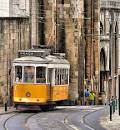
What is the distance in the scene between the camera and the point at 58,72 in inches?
1777

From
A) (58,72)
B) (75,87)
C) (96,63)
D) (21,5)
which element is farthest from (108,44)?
(58,72)

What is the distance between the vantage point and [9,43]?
53.1 m

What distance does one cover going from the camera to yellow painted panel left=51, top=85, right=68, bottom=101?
4409 centimetres

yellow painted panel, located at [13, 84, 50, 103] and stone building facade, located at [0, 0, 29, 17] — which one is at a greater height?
stone building facade, located at [0, 0, 29, 17]

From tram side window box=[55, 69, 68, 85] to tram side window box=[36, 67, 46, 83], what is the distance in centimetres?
166

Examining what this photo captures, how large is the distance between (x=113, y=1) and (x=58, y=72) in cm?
4591

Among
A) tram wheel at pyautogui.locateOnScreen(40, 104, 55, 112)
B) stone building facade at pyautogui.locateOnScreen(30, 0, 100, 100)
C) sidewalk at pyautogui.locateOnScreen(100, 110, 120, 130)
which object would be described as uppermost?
stone building facade at pyautogui.locateOnScreen(30, 0, 100, 100)

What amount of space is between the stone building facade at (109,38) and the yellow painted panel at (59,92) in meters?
33.8

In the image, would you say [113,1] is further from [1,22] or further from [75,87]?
[1,22]

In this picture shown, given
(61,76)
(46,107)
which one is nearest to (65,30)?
(61,76)

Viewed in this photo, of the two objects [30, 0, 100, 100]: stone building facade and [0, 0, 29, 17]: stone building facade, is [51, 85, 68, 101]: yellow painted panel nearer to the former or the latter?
[0, 0, 29, 17]: stone building facade

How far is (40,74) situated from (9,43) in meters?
10.8

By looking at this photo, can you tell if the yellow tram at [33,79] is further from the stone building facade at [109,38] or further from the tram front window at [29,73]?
the stone building facade at [109,38]

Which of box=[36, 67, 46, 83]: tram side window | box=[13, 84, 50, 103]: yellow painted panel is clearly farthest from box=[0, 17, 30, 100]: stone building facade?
box=[36, 67, 46, 83]: tram side window
